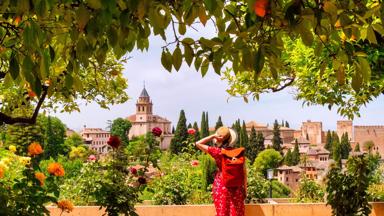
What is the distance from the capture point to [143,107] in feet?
482

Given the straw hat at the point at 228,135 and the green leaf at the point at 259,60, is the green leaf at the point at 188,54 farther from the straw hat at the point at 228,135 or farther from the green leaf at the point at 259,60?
the straw hat at the point at 228,135

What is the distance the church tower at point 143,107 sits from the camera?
146m

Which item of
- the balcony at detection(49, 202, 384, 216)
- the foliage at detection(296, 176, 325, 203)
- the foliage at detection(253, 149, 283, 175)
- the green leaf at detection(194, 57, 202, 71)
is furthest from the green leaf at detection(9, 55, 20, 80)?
the foliage at detection(253, 149, 283, 175)

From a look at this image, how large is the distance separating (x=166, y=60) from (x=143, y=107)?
14521 centimetres

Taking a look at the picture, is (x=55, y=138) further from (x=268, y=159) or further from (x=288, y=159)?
(x=288, y=159)

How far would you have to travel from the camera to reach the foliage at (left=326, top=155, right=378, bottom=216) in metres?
7.75

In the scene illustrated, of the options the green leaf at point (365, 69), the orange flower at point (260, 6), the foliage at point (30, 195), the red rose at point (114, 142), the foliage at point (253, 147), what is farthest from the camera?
the foliage at point (253, 147)

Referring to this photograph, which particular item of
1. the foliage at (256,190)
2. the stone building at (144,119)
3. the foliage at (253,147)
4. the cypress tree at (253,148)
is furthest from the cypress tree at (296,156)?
the foliage at (256,190)

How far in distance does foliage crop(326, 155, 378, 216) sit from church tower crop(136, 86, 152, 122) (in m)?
138

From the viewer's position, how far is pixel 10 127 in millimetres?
6000

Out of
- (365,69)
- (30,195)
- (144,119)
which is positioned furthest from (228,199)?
(144,119)

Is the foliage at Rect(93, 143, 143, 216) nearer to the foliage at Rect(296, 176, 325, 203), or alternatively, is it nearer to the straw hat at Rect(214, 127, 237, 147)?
the straw hat at Rect(214, 127, 237, 147)

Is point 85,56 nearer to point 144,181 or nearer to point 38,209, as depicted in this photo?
point 38,209

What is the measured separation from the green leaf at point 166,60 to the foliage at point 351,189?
19.6 feet
